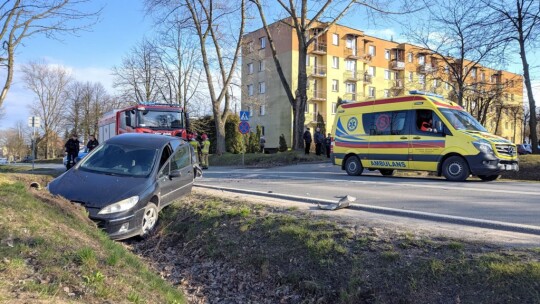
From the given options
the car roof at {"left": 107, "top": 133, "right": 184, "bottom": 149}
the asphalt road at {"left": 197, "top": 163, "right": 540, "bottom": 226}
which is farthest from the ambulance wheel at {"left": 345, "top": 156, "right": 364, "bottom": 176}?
the car roof at {"left": 107, "top": 133, "right": 184, "bottom": 149}

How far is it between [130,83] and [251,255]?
42.9 m

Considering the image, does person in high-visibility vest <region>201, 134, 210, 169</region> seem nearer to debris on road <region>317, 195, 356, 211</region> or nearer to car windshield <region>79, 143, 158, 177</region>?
car windshield <region>79, 143, 158, 177</region>

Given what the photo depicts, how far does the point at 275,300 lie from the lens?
14.9ft

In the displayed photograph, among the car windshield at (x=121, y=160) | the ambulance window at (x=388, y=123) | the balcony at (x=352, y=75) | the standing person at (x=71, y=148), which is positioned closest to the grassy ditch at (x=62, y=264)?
the car windshield at (x=121, y=160)

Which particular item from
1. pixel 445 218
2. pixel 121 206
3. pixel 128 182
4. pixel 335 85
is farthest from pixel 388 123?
pixel 335 85

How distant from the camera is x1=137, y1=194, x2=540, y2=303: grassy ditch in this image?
379 centimetres

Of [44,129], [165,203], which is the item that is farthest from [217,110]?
[44,129]

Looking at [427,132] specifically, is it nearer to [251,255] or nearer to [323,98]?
[251,255]

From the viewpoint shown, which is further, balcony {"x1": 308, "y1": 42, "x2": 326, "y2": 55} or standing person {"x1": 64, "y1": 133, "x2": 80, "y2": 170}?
balcony {"x1": 308, "y1": 42, "x2": 326, "y2": 55}

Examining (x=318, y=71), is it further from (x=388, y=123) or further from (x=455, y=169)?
(x=455, y=169)

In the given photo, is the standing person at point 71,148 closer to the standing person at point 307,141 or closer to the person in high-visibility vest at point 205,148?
the person in high-visibility vest at point 205,148

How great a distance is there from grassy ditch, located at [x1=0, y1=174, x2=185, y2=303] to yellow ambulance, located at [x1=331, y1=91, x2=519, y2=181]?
33.8 feet

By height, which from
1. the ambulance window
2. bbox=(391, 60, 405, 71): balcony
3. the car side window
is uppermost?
bbox=(391, 60, 405, 71): balcony

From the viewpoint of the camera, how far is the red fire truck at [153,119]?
750 inches
